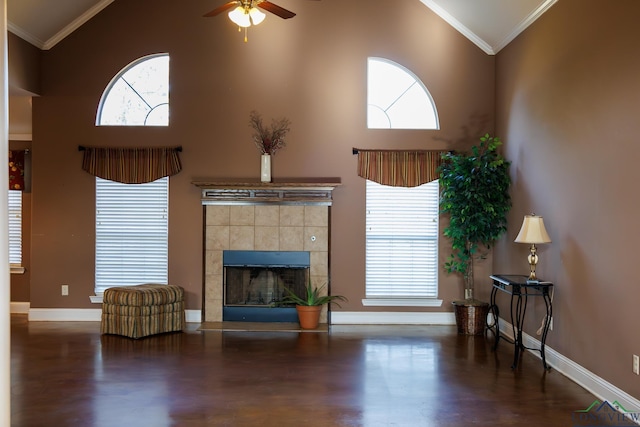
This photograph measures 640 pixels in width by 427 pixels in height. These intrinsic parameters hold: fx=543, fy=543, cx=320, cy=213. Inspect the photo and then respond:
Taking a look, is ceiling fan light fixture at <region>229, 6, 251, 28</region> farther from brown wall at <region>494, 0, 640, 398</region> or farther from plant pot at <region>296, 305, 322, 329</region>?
plant pot at <region>296, 305, 322, 329</region>

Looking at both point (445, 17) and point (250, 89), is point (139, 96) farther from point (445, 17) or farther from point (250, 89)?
point (445, 17)

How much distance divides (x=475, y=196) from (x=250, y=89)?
2.97 meters

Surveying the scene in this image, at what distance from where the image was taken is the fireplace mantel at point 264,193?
21.4ft

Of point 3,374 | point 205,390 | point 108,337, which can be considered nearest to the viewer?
point 3,374

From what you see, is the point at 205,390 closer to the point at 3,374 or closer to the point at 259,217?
the point at 3,374

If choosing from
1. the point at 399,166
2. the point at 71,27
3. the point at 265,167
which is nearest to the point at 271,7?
the point at 265,167

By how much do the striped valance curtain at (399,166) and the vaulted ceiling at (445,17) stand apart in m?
1.51

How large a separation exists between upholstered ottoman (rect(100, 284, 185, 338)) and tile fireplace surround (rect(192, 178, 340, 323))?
0.59 metres

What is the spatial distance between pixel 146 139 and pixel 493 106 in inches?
Answer: 168

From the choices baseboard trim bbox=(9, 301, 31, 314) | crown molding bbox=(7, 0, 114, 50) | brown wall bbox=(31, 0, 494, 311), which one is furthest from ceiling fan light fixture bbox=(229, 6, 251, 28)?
baseboard trim bbox=(9, 301, 31, 314)

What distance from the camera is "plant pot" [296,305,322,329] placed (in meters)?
6.34

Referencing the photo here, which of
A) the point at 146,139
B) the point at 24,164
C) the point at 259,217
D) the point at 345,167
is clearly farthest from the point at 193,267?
the point at 24,164

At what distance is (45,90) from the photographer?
6625mm

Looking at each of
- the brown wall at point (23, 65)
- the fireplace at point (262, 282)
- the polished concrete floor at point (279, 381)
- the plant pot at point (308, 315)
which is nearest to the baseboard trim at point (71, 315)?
the fireplace at point (262, 282)
